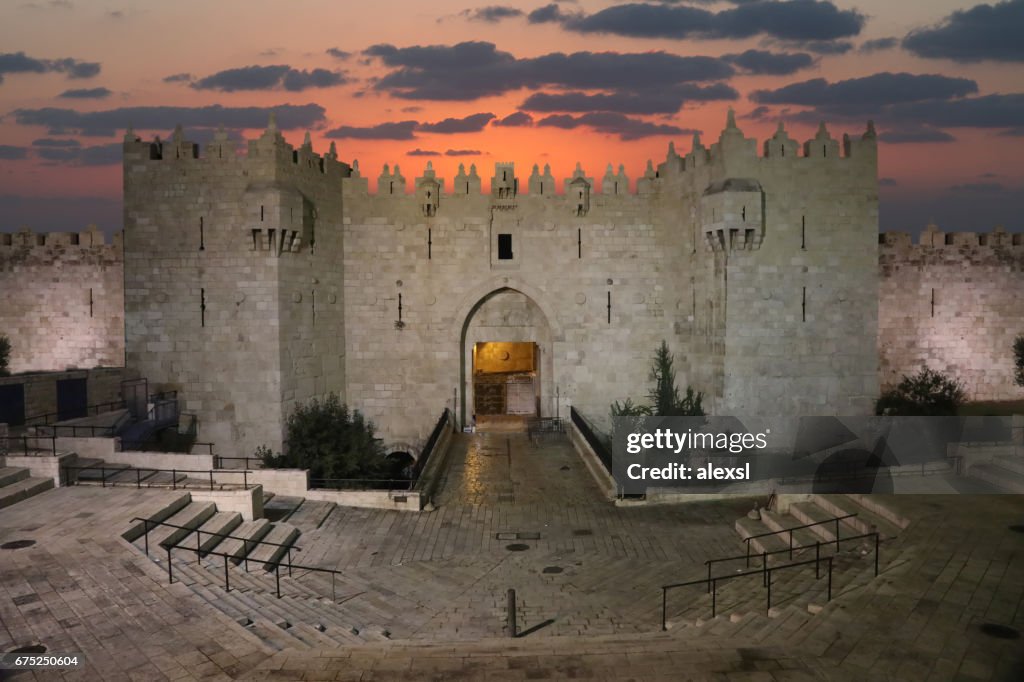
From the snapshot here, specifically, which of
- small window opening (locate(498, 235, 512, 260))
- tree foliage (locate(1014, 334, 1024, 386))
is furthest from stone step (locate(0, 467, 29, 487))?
tree foliage (locate(1014, 334, 1024, 386))

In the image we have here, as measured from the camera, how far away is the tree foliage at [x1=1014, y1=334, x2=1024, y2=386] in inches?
1119

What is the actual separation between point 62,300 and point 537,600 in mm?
23600

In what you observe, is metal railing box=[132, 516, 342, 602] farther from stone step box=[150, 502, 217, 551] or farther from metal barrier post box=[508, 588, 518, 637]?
metal barrier post box=[508, 588, 518, 637]

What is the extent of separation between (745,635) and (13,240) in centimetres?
2934

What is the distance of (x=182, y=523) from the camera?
53.6 ft

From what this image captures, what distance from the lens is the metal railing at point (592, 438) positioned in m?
23.0

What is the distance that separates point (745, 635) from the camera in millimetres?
11680

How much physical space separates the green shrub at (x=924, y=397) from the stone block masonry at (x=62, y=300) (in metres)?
26.3

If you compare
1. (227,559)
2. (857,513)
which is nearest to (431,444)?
(227,559)

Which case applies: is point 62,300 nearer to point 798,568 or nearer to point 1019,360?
point 798,568

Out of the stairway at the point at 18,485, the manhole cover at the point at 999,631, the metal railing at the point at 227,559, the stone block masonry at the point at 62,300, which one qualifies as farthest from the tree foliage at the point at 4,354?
the manhole cover at the point at 999,631

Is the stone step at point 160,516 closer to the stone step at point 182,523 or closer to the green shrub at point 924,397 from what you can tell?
the stone step at point 182,523

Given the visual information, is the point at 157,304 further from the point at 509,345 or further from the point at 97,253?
the point at 509,345

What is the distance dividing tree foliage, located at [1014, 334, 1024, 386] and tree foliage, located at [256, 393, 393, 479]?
72.6ft
